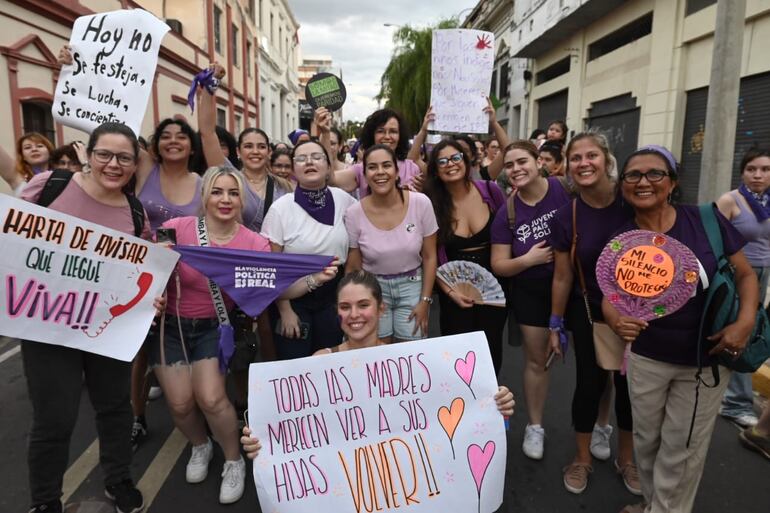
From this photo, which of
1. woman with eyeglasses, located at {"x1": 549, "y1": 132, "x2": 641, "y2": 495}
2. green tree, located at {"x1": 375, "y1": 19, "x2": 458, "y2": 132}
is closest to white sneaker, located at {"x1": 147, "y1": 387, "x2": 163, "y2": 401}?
woman with eyeglasses, located at {"x1": 549, "y1": 132, "x2": 641, "y2": 495}

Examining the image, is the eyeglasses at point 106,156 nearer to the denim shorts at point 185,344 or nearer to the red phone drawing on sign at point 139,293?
the red phone drawing on sign at point 139,293

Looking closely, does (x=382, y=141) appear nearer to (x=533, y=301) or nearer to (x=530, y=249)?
(x=530, y=249)

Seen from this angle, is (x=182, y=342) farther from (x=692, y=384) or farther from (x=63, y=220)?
(x=692, y=384)

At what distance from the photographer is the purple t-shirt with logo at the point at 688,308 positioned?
2154mm

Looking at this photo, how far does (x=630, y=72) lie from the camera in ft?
41.6

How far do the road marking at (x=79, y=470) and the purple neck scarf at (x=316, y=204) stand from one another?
2.13 m

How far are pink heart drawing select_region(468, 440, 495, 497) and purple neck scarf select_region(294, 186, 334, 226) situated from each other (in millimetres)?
1673

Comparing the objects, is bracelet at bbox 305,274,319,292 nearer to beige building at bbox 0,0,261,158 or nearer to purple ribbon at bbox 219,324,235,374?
purple ribbon at bbox 219,324,235,374

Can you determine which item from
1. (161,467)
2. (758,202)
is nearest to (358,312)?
(161,467)

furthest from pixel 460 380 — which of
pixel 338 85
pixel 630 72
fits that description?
pixel 630 72

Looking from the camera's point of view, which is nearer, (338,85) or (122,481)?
(122,481)

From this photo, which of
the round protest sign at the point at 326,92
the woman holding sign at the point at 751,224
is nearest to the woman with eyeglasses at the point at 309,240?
the round protest sign at the point at 326,92

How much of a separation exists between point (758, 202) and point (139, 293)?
14.0 ft

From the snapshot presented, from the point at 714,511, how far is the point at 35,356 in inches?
142
